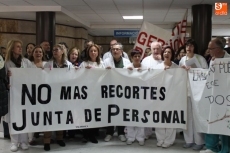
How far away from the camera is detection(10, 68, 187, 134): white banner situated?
13.4 feet

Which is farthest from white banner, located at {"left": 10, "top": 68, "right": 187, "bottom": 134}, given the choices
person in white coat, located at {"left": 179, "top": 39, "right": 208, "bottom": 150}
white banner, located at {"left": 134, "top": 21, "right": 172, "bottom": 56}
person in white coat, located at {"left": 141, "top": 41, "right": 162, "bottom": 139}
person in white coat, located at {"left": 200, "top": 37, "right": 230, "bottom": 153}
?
white banner, located at {"left": 134, "top": 21, "right": 172, "bottom": 56}

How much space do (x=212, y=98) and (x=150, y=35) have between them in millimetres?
2449

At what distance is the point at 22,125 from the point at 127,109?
4.63 ft

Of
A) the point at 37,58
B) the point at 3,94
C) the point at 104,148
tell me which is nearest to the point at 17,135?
the point at 3,94

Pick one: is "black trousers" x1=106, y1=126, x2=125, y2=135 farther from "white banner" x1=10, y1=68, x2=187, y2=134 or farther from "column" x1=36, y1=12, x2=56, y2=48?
"column" x1=36, y1=12, x2=56, y2=48

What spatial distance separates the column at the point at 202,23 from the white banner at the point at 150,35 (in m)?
2.38

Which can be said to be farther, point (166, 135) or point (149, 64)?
point (149, 64)

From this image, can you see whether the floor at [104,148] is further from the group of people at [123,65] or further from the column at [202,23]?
the column at [202,23]

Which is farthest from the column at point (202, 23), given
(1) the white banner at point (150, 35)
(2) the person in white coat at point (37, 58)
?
(2) the person in white coat at point (37, 58)

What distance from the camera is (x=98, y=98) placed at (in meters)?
4.30

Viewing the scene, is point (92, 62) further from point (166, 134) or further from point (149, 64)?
point (166, 134)

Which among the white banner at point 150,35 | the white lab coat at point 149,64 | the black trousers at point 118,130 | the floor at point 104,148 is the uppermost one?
the white banner at point 150,35

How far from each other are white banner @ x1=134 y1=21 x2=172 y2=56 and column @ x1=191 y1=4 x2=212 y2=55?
2.38 meters

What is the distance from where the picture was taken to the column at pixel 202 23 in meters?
7.98
